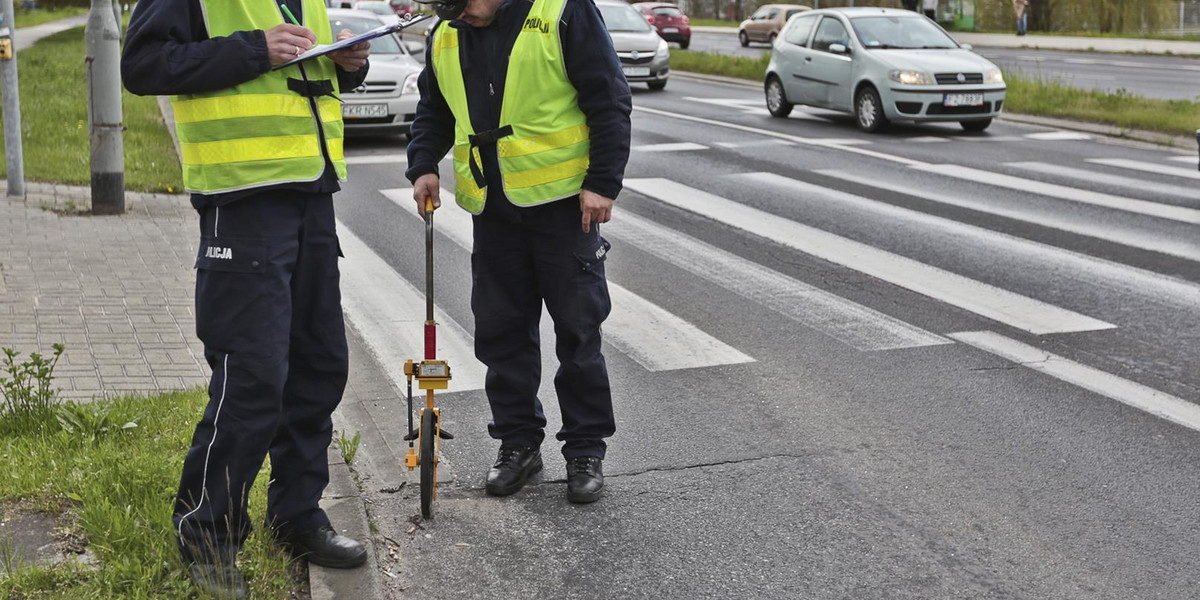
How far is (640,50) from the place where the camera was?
2392 cm

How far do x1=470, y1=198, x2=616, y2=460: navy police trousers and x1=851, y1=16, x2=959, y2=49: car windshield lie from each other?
44.5 feet

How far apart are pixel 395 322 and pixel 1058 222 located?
5.62 m

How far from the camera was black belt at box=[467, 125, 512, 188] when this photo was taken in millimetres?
4477

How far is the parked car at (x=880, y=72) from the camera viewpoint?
16.6 m

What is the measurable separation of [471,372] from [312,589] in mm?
2602

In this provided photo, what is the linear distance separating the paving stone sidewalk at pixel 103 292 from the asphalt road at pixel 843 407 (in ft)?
3.33

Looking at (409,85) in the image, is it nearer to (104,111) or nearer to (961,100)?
(104,111)

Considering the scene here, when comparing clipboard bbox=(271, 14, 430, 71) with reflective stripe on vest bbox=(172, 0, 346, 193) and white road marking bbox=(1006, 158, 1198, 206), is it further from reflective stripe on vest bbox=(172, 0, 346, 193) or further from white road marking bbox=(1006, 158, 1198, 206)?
white road marking bbox=(1006, 158, 1198, 206)

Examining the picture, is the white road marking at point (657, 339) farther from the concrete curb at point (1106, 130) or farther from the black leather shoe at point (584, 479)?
the concrete curb at point (1106, 130)

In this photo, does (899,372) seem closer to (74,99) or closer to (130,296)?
(130,296)

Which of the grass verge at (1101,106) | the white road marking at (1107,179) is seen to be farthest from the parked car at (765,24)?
the white road marking at (1107,179)

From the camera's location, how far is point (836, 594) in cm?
391

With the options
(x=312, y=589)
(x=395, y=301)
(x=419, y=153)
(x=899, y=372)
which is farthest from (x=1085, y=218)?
(x=312, y=589)

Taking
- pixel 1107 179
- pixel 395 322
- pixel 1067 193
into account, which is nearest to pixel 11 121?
pixel 395 322
